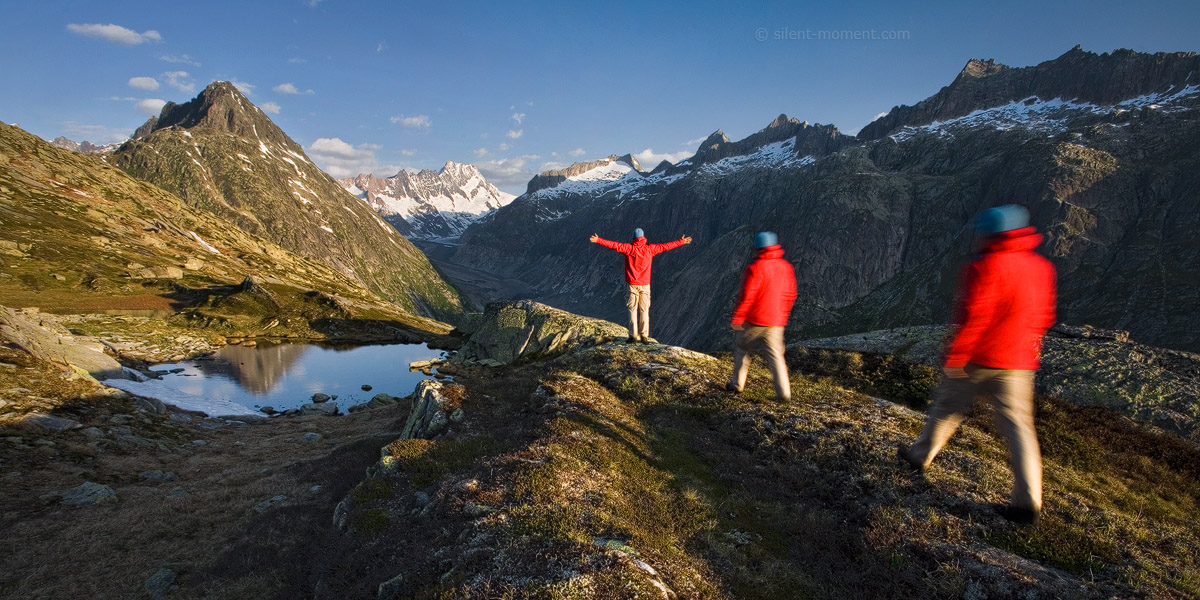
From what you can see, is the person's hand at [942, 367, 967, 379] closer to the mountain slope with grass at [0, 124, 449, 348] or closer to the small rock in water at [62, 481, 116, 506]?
the small rock in water at [62, 481, 116, 506]

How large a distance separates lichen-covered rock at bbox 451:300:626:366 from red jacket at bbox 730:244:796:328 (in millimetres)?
21556

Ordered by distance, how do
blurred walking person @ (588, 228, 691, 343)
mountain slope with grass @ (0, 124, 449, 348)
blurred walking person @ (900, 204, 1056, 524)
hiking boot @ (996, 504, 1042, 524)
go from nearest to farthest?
hiking boot @ (996, 504, 1042, 524)
blurred walking person @ (900, 204, 1056, 524)
blurred walking person @ (588, 228, 691, 343)
mountain slope with grass @ (0, 124, 449, 348)

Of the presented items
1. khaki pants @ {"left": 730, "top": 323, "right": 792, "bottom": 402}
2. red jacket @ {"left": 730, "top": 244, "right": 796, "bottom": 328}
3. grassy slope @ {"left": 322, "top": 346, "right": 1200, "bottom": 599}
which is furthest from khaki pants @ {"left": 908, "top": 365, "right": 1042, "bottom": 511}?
red jacket @ {"left": 730, "top": 244, "right": 796, "bottom": 328}

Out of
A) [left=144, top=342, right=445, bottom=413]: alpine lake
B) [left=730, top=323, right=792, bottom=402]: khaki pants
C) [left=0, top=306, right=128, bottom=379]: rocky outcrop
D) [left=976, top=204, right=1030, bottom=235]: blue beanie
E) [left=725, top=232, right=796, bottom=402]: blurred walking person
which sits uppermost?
[left=976, top=204, right=1030, bottom=235]: blue beanie

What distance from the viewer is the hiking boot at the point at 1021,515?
348 inches

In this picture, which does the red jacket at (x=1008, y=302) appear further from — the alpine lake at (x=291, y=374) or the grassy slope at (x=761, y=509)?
the alpine lake at (x=291, y=374)

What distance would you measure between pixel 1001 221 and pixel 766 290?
584cm

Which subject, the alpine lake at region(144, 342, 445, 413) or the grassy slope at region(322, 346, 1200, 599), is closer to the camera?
the grassy slope at region(322, 346, 1200, 599)

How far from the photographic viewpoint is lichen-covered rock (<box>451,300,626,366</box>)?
39.3 metres

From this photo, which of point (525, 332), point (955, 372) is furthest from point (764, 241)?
point (525, 332)

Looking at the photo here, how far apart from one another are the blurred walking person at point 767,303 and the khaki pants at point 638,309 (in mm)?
8298

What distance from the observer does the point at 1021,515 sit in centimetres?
891

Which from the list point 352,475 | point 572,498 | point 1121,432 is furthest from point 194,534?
point 1121,432

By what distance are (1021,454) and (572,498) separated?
859cm
